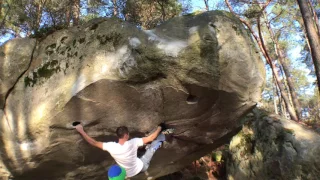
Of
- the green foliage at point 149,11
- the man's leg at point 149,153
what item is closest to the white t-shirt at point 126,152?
the man's leg at point 149,153

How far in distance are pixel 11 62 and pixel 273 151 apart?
793cm

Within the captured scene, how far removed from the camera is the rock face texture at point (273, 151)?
314 inches

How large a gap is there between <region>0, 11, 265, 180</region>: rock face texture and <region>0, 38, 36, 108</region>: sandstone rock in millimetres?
20

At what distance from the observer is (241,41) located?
589cm

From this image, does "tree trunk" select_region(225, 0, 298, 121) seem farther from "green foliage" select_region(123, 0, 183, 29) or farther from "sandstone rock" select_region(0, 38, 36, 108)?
"sandstone rock" select_region(0, 38, 36, 108)

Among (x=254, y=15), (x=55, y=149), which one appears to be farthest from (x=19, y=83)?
(x=254, y=15)

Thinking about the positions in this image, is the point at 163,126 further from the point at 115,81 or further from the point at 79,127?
the point at 79,127

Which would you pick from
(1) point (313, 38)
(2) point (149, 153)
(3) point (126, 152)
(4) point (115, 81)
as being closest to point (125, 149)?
(3) point (126, 152)

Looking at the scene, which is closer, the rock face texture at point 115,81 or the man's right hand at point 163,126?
the rock face texture at point 115,81

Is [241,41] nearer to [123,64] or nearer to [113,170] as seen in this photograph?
[123,64]

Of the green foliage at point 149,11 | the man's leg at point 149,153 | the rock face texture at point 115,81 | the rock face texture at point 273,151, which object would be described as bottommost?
the rock face texture at point 273,151

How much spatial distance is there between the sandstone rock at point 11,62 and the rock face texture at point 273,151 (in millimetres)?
7622

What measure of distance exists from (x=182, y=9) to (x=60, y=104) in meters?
9.59

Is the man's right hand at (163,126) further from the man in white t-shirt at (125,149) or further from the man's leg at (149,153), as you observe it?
the man in white t-shirt at (125,149)
